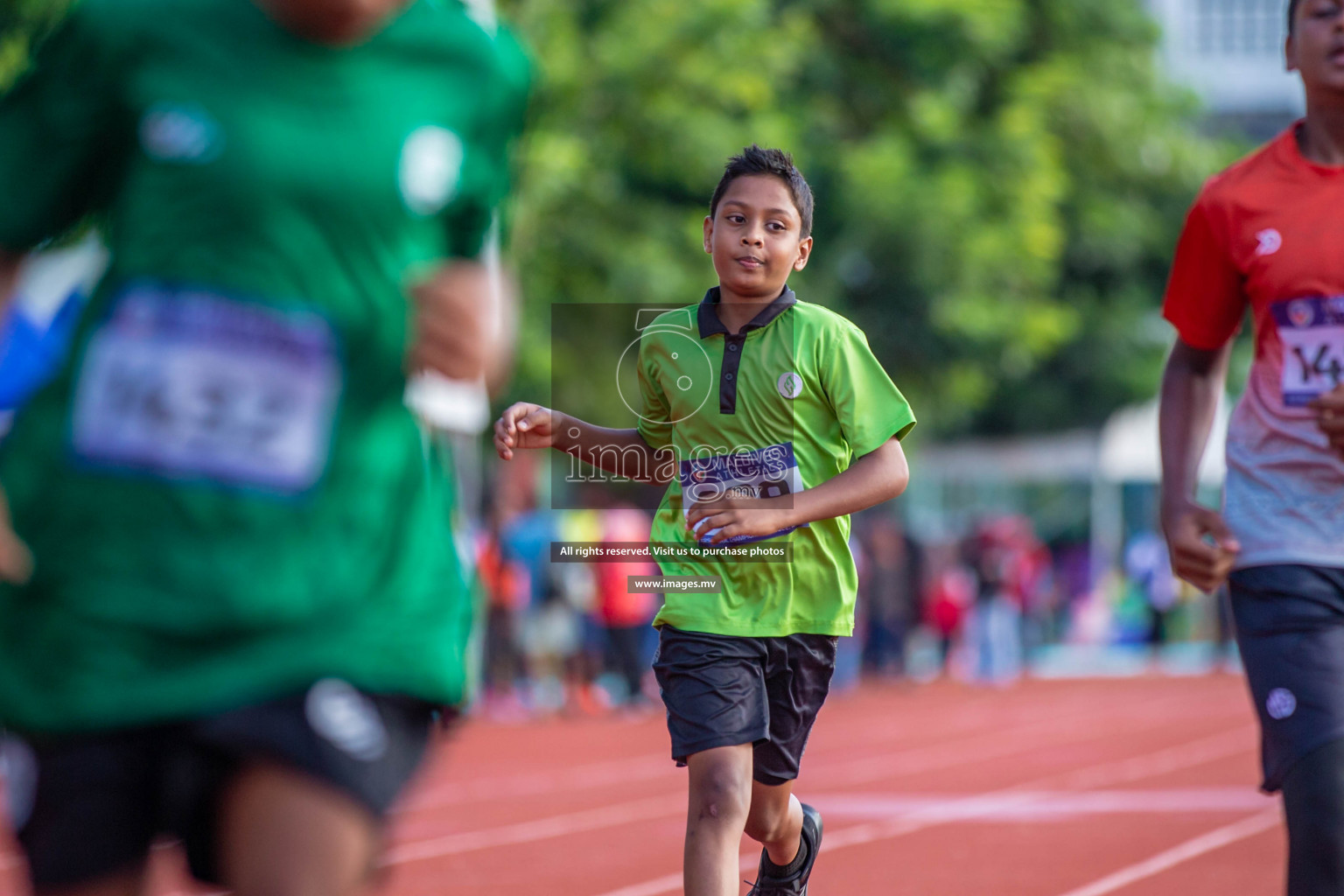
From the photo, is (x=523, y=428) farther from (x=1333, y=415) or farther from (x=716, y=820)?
(x=1333, y=415)

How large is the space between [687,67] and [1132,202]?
9.97 meters

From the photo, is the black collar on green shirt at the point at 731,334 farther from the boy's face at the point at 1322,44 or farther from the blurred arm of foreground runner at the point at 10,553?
the blurred arm of foreground runner at the point at 10,553

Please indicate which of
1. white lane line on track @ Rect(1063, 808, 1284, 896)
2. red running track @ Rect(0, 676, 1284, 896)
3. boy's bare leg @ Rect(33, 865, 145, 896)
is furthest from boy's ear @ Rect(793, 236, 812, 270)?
white lane line on track @ Rect(1063, 808, 1284, 896)

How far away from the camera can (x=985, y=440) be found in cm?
3009

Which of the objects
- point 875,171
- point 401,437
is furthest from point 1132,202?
point 401,437

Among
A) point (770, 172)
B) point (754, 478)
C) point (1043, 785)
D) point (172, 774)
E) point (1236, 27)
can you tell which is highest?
point (1236, 27)

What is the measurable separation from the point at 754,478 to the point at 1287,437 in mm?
1258

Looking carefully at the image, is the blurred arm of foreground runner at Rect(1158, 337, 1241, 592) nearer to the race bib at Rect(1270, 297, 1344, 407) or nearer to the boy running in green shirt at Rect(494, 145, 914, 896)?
the race bib at Rect(1270, 297, 1344, 407)

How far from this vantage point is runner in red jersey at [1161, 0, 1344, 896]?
3.25 meters

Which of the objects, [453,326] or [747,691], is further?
[747,691]

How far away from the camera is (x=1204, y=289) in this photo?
3605mm

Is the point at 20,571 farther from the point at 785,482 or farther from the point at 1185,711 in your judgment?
the point at 1185,711

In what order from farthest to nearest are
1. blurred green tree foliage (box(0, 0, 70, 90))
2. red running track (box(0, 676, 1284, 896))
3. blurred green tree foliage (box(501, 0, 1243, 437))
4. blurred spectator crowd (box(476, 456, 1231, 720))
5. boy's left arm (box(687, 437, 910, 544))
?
1. blurred green tree foliage (box(501, 0, 1243, 437))
2. blurred spectator crowd (box(476, 456, 1231, 720))
3. blurred green tree foliage (box(0, 0, 70, 90))
4. red running track (box(0, 676, 1284, 896))
5. boy's left arm (box(687, 437, 910, 544))

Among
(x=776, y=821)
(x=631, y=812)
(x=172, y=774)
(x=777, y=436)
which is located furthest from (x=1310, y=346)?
(x=631, y=812)
